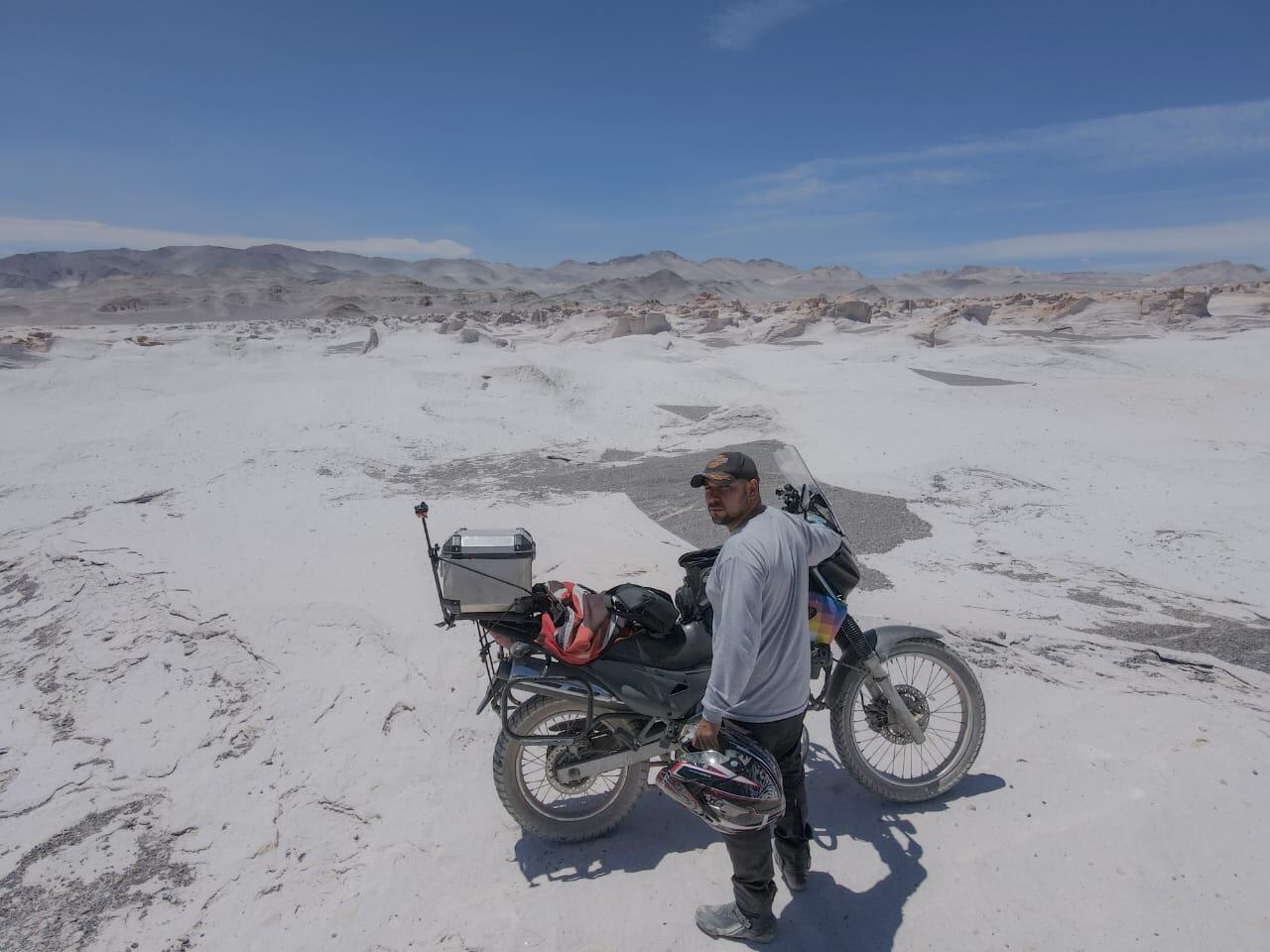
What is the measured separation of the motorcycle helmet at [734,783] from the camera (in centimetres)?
226

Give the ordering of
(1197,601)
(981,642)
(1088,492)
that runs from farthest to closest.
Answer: (1088,492), (1197,601), (981,642)

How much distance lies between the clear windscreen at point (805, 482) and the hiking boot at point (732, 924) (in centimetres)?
147

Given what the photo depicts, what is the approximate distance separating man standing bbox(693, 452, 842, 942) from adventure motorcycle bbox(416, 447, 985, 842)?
34 cm

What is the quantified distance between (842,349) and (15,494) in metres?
22.4

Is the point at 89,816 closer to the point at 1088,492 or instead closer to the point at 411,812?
the point at 411,812

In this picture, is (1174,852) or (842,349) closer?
(1174,852)

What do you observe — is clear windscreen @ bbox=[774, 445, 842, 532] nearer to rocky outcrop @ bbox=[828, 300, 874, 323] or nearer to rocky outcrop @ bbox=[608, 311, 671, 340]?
rocky outcrop @ bbox=[608, 311, 671, 340]

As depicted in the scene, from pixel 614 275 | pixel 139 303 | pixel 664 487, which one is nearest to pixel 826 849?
pixel 664 487

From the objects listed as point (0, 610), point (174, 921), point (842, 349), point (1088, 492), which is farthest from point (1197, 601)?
point (842, 349)

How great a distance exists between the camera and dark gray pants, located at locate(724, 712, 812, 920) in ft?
7.61

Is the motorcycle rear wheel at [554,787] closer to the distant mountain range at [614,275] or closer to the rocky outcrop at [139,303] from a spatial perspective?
the rocky outcrop at [139,303]

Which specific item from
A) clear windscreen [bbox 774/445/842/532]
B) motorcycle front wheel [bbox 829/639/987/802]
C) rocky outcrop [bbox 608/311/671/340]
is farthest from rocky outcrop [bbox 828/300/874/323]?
motorcycle front wheel [bbox 829/639/987/802]

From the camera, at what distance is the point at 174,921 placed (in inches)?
108

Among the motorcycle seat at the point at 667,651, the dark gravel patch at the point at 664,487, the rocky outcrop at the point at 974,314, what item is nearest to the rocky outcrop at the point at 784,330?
the rocky outcrop at the point at 974,314
